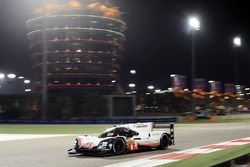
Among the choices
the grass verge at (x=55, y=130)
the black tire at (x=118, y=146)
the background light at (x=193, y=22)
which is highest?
the background light at (x=193, y=22)

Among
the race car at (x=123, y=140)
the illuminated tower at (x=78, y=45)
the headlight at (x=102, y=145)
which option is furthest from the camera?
the illuminated tower at (x=78, y=45)

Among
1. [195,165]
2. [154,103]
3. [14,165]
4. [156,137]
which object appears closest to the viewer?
[195,165]

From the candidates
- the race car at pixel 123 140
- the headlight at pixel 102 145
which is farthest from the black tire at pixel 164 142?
the headlight at pixel 102 145

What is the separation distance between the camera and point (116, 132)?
48.7ft

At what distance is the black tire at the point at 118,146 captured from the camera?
1412 cm

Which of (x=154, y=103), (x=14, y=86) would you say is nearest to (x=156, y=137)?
(x=154, y=103)

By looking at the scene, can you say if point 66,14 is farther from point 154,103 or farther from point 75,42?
point 154,103

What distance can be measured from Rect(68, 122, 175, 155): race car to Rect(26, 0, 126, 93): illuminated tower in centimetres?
7948

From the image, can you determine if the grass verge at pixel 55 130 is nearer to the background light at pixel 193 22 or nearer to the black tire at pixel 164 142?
the black tire at pixel 164 142

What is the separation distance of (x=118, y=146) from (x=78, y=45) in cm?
8325

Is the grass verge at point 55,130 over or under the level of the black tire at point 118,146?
over

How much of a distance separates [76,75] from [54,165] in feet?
274

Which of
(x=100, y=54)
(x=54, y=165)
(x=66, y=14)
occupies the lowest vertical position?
(x=54, y=165)

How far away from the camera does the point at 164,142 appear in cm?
1627
